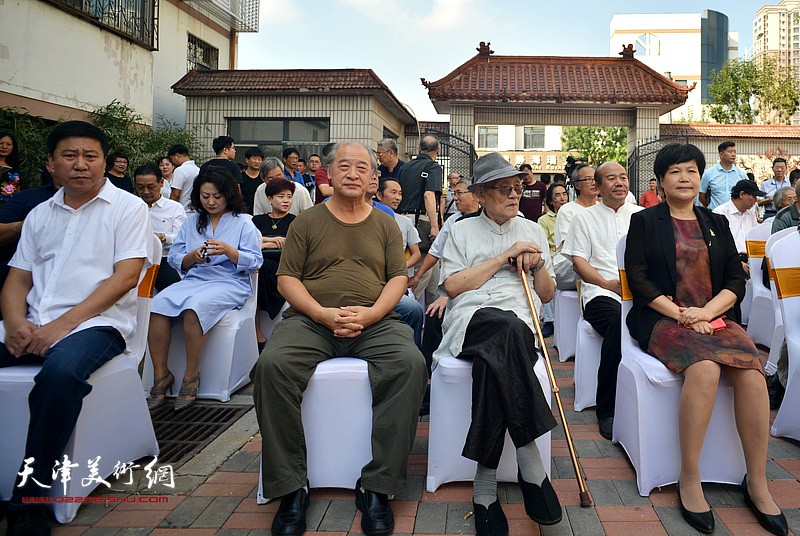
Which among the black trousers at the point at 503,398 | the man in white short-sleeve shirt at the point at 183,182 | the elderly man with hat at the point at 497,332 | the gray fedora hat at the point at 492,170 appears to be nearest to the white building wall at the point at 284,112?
the man in white short-sleeve shirt at the point at 183,182

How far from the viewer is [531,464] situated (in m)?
2.42

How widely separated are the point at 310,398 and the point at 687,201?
7.27 feet

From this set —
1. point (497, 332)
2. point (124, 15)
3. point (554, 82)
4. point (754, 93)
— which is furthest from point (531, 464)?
point (754, 93)

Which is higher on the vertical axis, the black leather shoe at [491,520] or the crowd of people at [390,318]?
the crowd of people at [390,318]

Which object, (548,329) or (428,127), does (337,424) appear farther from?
(428,127)

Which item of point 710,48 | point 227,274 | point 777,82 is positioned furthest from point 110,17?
point 710,48

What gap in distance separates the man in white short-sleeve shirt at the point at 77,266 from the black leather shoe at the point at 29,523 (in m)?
0.57

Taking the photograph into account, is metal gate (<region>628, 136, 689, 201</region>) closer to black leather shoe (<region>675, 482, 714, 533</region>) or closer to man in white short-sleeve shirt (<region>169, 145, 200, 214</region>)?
man in white short-sleeve shirt (<region>169, 145, 200, 214</region>)

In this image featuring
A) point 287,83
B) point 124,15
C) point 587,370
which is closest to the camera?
point 587,370

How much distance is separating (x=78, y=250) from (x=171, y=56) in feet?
42.3

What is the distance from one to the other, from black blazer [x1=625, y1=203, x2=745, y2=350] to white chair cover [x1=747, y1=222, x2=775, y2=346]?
2.59m

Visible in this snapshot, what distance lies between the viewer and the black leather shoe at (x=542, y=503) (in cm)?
226

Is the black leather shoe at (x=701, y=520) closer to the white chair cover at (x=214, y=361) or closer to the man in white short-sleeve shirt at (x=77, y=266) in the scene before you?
the man in white short-sleeve shirt at (x=77, y=266)

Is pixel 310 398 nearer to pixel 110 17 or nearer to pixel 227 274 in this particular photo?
pixel 227 274
